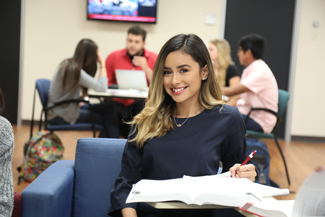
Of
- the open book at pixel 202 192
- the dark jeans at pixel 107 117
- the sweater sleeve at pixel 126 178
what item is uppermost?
the open book at pixel 202 192

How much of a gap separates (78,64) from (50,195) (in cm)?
248

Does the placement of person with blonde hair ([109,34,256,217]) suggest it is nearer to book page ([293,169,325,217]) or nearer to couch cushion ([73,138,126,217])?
couch cushion ([73,138,126,217])

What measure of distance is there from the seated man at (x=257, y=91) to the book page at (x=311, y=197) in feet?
8.88

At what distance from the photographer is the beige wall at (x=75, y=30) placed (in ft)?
19.8

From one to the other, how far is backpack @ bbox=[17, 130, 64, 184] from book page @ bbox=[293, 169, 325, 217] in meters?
2.75

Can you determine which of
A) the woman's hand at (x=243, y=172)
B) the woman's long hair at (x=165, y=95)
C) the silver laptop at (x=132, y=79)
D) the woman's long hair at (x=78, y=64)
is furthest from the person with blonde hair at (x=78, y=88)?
the woman's hand at (x=243, y=172)

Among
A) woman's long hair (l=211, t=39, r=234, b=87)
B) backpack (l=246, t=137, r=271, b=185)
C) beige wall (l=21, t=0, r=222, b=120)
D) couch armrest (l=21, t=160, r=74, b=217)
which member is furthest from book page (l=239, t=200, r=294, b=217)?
beige wall (l=21, t=0, r=222, b=120)

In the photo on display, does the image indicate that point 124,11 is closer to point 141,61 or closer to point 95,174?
point 141,61

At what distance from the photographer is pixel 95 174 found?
1.81 m

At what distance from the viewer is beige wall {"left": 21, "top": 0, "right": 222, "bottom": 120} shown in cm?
605

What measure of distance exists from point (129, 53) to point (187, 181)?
3.47 m

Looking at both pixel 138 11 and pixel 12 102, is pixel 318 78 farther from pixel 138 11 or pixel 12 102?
pixel 12 102

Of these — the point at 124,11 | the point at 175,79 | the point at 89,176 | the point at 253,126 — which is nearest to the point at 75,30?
the point at 124,11

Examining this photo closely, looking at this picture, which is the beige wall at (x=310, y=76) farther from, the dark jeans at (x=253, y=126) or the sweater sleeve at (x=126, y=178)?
the sweater sleeve at (x=126, y=178)
